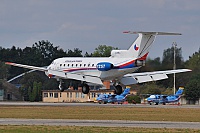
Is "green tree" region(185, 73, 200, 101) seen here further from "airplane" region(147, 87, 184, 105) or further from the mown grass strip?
the mown grass strip

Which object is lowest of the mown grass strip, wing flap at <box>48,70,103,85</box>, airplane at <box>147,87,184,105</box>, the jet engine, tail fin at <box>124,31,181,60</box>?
the mown grass strip

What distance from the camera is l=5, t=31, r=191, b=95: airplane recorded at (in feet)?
264

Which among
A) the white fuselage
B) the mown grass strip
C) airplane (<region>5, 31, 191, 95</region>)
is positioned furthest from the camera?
the white fuselage

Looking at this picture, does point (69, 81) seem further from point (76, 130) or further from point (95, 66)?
point (76, 130)

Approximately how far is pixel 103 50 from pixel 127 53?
5678 centimetres

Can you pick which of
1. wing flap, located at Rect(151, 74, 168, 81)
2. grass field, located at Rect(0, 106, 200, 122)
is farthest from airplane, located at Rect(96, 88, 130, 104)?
grass field, located at Rect(0, 106, 200, 122)

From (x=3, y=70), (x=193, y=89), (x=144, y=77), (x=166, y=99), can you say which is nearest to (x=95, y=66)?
(x=144, y=77)

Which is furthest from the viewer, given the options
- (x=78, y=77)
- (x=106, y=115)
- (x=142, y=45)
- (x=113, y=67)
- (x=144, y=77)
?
(x=144, y=77)

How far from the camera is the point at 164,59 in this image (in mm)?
105562

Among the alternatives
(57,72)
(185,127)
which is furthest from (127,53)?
(185,127)

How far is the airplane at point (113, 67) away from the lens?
80.4 meters

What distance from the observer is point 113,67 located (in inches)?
3189

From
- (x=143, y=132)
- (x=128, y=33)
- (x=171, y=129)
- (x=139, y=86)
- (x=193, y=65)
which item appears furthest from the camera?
(x=139, y=86)

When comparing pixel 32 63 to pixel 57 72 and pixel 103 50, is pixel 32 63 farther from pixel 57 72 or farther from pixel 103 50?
pixel 57 72
